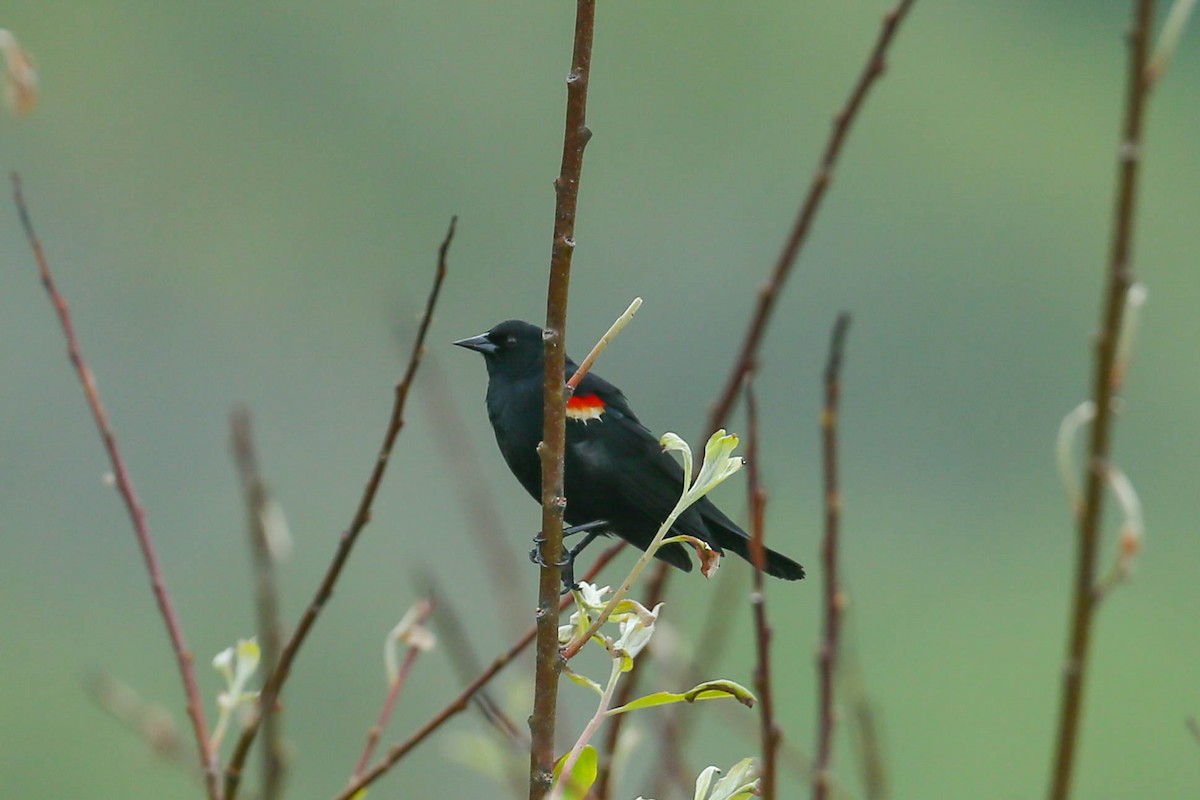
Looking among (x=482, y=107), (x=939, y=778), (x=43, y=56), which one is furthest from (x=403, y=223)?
(x=939, y=778)

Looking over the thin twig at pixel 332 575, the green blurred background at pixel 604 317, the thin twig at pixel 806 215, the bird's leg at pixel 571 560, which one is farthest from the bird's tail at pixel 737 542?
the green blurred background at pixel 604 317

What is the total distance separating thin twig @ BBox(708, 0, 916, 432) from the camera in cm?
114

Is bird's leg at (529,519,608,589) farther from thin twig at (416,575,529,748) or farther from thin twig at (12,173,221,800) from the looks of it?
thin twig at (12,173,221,800)

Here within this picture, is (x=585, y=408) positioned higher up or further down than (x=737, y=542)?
higher up

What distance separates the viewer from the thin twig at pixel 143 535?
1.10 m

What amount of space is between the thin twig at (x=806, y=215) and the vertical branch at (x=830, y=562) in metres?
0.07

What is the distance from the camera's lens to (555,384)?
2.56 feet

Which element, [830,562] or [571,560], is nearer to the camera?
[830,562]

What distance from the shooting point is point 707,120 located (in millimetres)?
22422

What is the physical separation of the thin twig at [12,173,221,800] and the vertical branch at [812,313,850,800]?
1.49ft

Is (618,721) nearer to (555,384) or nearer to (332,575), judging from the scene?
(332,575)

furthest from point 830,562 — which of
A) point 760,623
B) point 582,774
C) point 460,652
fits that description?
point 460,652

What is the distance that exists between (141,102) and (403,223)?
4160 mm

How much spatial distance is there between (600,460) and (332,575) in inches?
11.7
